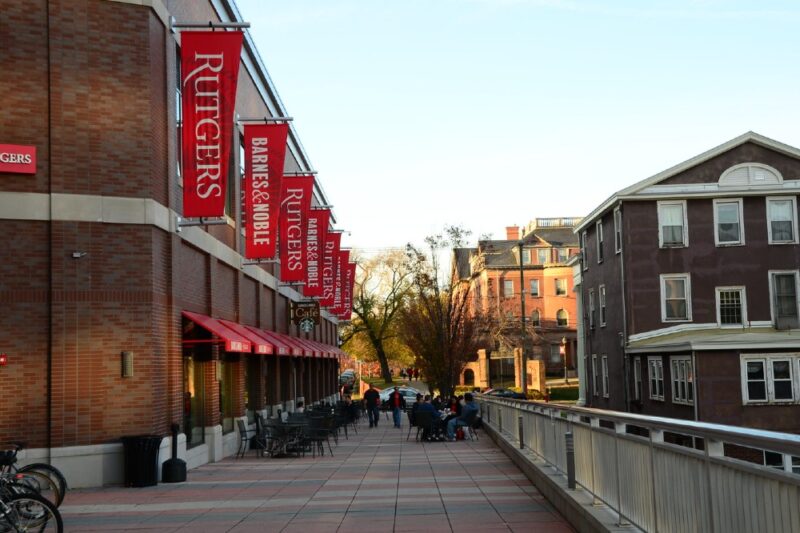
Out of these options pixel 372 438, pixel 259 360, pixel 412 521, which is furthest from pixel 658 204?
pixel 412 521

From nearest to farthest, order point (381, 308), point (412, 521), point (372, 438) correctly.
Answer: point (412, 521) → point (372, 438) → point (381, 308)

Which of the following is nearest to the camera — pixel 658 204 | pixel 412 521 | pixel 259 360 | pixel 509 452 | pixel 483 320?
pixel 412 521

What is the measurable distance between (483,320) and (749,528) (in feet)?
188

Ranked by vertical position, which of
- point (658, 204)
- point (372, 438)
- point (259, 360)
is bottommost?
point (372, 438)

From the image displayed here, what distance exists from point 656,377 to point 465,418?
519 inches

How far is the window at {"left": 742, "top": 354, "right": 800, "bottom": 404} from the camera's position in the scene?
115 ft

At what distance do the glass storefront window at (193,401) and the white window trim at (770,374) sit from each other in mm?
21331

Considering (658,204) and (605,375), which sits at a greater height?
(658,204)

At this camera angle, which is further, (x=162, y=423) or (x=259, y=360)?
(x=259, y=360)

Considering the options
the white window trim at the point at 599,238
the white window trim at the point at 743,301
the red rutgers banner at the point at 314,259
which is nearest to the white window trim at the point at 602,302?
the white window trim at the point at 599,238

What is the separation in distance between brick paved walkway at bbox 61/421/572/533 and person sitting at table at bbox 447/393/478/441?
24.5ft

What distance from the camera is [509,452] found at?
20.2 metres

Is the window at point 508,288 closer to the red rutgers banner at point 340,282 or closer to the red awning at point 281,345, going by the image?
the red rutgers banner at point 340,282

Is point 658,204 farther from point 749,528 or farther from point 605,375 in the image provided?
point 749,528
